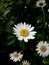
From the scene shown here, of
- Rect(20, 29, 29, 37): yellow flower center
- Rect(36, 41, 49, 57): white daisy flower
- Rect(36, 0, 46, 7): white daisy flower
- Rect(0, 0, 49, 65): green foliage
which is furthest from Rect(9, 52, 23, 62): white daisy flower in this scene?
Rect(36, 0, 46, 7): white daisy flower

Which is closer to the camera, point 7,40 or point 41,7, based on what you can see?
point 7,40

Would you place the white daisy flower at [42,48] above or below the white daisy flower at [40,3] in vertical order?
below

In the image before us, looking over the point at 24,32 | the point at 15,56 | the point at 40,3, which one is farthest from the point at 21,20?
the point at 24,32

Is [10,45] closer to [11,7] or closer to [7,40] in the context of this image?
[7,40]

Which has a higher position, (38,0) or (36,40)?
(38,0)

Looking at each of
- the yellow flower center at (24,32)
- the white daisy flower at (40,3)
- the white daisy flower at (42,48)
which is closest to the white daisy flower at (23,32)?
the yellow flower center at (24,32)

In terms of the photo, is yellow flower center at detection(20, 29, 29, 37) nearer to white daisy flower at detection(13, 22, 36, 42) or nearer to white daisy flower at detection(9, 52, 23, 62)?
white daisy flower at detection(13, 22, 36, 42)

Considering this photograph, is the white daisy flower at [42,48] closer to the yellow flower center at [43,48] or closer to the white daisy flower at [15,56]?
the yellow flower center at [43,48]

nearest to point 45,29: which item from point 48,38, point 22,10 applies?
point 48,38
